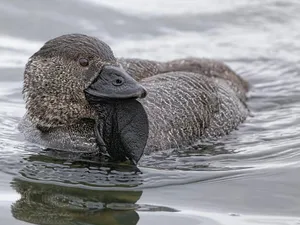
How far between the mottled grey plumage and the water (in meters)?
0.19

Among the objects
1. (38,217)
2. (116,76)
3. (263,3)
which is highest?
(263,3)

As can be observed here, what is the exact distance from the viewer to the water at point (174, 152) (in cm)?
794

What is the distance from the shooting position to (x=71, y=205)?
7969mm

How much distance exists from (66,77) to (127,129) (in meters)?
0.78

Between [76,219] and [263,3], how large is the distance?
32.3ft

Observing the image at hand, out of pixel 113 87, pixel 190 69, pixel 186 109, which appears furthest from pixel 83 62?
pixel 190 69

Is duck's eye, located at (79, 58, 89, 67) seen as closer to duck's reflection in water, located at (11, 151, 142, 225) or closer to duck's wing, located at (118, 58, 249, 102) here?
duck's reflection in water, located at (11, 151, 142, 225)

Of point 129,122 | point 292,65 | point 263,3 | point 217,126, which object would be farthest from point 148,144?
point 263,3

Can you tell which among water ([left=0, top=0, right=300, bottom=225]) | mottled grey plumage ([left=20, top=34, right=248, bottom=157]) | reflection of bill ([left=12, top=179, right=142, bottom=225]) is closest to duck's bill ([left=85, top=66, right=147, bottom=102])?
mottled grey plumage ([left=20, top=34, right=248, bottom=157])

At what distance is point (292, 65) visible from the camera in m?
13.8

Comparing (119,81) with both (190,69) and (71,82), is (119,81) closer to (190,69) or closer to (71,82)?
(71,82)

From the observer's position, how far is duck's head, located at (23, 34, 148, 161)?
8805 millimetres

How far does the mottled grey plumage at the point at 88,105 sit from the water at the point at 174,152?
19cm

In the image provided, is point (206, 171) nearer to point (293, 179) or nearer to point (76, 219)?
point (293, 179)
